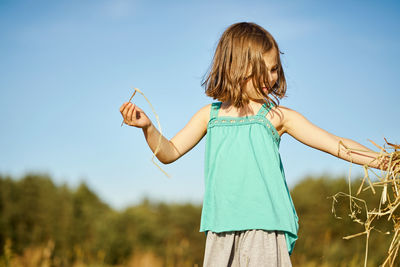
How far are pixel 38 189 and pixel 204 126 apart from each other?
15.4 metres

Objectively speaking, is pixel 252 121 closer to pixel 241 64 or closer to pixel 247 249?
pixel 241 64

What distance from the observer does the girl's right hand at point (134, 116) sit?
2.59 m

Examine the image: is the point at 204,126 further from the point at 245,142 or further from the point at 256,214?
the point at 256,214

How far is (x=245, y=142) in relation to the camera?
8.32ft

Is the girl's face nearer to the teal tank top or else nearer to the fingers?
the teal tank top

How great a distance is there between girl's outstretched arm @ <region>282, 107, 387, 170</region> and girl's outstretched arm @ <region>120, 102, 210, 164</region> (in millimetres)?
565

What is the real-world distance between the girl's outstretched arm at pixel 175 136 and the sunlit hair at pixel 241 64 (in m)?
0.21

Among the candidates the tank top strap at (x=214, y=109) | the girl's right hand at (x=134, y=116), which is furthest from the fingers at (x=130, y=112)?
the tank top strap at (x=214, y=109)

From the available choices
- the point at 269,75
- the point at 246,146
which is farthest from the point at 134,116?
the point at 269,75

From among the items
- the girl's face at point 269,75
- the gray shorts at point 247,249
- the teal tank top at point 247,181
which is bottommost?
the gray shorts at point 247,249

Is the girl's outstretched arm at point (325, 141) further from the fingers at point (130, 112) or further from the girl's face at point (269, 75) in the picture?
the fingers at point (130, 112)

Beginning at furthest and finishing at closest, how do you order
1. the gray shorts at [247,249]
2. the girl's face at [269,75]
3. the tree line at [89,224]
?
the tree line at [89,224] → the girl's face at [269,75] → the gray shorts at [247,249]

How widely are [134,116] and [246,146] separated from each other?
2.33 ft

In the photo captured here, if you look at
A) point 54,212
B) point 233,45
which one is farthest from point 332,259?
point 54,212
